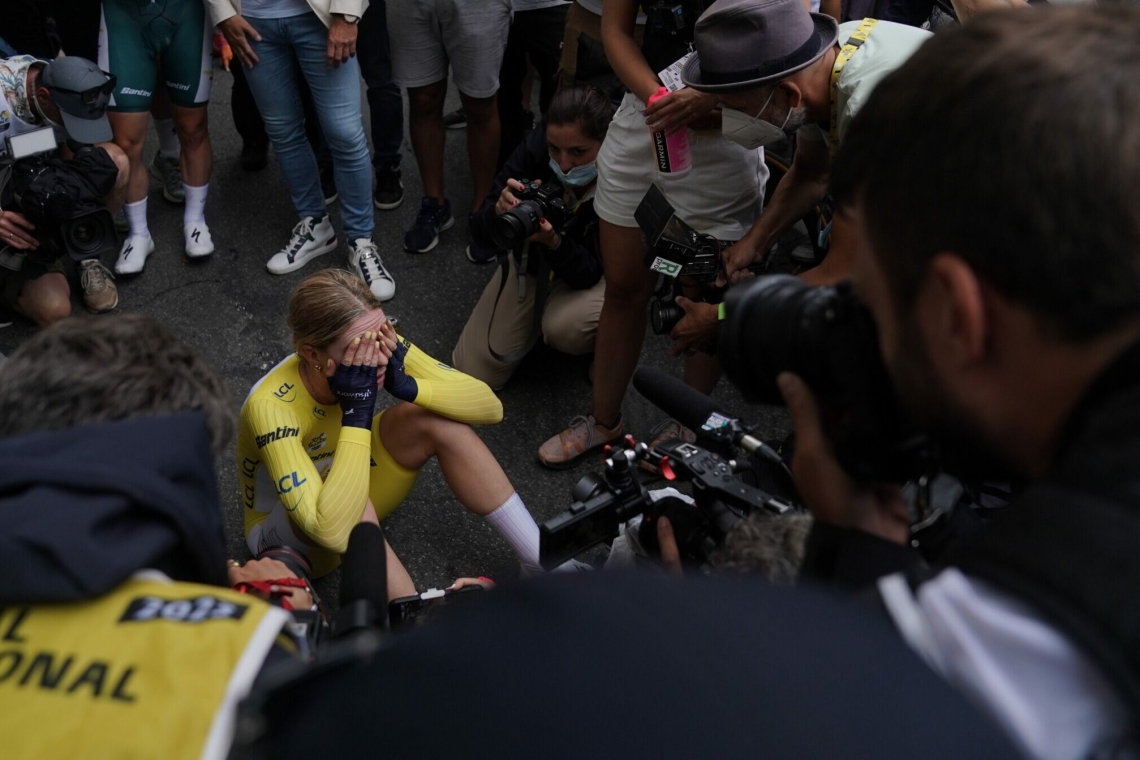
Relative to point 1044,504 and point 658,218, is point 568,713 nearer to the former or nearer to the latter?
point 1044,504

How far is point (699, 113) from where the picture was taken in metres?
2.39

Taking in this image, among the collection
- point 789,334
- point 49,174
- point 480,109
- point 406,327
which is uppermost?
point 789,334

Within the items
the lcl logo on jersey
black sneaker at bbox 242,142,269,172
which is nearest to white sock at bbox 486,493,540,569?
the lcl logo on jersey

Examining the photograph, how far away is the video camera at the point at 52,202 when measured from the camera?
2914 mm

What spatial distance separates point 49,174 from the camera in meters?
2.95

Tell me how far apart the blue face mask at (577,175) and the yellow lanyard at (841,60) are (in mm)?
1014

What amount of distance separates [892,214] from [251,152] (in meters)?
3.93

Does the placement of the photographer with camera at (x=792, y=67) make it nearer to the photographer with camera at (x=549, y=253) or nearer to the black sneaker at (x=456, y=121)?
the photographer with camera at (x=549, y=253)

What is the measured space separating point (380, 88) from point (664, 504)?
2900mm

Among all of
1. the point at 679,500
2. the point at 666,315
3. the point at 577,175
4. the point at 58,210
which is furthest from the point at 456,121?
the point at 679,500

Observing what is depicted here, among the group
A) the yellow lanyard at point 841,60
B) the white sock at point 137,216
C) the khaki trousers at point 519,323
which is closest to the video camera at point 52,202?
the white sock at point 137,216

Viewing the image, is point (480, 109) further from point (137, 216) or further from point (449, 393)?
point (449, 393)

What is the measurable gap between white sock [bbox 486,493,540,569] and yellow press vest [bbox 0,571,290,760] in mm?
1574

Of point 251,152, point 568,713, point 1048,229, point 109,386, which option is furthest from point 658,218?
point 251,152
